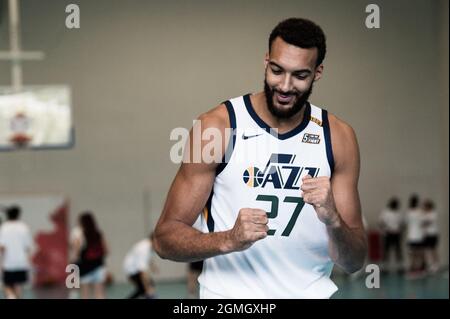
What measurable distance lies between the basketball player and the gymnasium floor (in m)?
8.13

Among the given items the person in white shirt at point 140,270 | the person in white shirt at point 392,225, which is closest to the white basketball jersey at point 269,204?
the person in white shirt at point 140,270

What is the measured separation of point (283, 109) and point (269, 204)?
45 cm

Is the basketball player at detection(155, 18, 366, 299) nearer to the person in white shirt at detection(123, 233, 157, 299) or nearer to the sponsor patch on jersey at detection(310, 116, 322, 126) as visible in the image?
the sponsor patch on jersey at detection(310, 116, 322, 126)

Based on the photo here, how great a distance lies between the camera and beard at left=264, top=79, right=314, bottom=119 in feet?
13.0

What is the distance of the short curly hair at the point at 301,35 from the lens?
4.00m

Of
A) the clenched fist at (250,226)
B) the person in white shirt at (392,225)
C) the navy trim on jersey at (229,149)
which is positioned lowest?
the person in white shirt at (392,225)

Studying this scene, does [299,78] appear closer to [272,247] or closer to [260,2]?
[272,247]

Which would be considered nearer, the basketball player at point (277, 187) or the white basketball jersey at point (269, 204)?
the basketball player at point (277, 187)

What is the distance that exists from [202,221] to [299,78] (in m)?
0.81

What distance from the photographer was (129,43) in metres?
14.9

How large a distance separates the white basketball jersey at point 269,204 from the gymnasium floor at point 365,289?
8.12 meters

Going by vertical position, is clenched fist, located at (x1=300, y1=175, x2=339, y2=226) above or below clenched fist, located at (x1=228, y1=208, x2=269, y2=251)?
above

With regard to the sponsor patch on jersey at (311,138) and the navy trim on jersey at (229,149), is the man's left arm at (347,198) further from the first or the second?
the navy trim on jersey at (229,149)

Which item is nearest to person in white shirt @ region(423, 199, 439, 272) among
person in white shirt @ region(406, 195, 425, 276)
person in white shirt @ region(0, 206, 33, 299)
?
person in white shirt @ region(406, 195, 425, 276)
